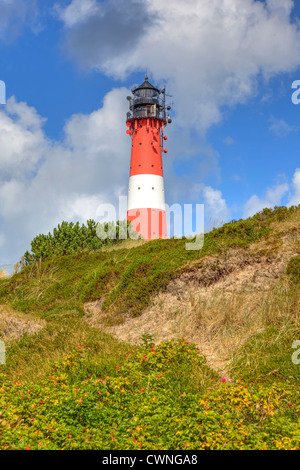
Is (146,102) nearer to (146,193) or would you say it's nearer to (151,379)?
(146,193)

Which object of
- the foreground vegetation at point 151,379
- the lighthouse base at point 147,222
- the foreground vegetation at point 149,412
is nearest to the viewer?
the foreground vegetation at point 149,412

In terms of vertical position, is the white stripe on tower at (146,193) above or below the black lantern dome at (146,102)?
below

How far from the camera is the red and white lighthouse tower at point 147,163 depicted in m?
32.9

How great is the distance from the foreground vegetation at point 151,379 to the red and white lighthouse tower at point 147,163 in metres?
16.9

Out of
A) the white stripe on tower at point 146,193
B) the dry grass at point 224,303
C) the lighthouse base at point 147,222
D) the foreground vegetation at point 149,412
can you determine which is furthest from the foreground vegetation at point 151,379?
the white stripe on tower at point 146,193

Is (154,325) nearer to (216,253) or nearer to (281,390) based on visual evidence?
(216,253)

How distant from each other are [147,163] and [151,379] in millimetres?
27265

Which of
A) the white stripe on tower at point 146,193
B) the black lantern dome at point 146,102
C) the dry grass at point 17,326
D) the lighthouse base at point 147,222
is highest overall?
the black lantern dome at point 146,102

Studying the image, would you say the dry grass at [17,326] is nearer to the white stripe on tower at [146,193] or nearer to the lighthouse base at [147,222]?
the lighthouse base at [147,222]

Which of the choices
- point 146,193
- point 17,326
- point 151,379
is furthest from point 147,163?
point 151,379

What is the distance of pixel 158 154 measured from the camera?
3481 centimetres
